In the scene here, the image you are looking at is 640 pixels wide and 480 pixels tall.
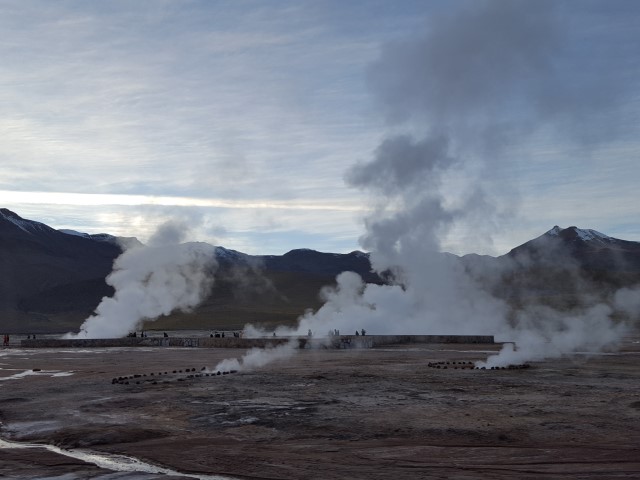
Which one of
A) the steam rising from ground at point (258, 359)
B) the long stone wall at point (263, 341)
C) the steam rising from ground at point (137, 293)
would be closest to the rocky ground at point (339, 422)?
the steam rising from ground at point (258, 359)

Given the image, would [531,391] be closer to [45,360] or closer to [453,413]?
[453,413]

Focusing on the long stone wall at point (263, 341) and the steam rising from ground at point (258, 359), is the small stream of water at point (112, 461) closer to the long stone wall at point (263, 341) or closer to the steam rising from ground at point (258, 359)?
the steam rising from ground at point (258, 359)

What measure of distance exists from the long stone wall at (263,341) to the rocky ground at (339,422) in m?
27.5

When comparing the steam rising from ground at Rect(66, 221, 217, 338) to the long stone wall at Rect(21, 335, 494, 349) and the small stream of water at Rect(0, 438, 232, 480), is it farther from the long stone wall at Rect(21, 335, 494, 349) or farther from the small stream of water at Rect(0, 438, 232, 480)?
A: the small stream of water at Rect(0, 438, 232, 480)

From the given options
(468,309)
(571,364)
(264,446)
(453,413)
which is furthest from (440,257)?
(264,446)

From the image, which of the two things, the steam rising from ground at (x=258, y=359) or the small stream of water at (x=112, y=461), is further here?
the steam rising from ground at (x=258, y=359)

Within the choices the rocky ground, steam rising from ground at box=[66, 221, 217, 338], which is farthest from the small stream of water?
steam rising from ground at box=[66, 221, 217, 338]

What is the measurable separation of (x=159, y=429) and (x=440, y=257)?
232 feet

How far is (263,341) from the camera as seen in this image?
238 ft

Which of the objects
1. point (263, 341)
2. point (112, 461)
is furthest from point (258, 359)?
point (112, 461)

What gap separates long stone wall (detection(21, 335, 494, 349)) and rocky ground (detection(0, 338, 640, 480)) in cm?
2748

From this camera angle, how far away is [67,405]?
97.6 feet

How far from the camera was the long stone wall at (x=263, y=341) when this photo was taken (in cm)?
7100

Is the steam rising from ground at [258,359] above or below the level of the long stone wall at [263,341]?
below
